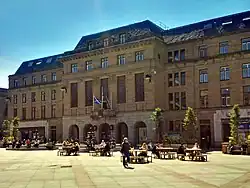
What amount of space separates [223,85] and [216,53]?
4682mm

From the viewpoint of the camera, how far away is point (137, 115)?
53531 mm

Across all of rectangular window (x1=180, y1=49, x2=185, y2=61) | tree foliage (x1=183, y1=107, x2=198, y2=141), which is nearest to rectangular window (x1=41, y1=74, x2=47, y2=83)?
rectangular window (x1=180, y1=49, x2=185, y2=61)

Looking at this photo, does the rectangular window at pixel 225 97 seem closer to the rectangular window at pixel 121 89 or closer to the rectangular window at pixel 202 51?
the rectangular window at pixel 202 51

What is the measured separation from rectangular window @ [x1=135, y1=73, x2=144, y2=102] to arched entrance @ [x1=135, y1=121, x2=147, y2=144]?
149 inches

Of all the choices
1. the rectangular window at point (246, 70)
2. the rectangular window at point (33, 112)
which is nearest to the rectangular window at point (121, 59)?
the rectangular window at point (246, 70)

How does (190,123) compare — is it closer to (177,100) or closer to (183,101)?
(183,101)

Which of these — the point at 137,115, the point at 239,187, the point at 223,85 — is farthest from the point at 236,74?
the point at 239,187

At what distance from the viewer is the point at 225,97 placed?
49.6 metres

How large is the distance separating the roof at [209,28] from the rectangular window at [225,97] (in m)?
8.04

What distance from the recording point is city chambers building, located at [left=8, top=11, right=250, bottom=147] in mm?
49188

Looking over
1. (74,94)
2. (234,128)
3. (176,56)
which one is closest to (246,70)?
(176,56)

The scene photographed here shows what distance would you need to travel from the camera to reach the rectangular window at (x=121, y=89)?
5606 cm

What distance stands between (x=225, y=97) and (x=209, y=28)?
11.0 meters

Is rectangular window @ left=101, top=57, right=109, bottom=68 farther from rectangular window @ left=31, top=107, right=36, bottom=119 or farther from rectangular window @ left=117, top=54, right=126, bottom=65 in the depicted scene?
rectangular window @ left=31, top=107, right=36, bottom=119
